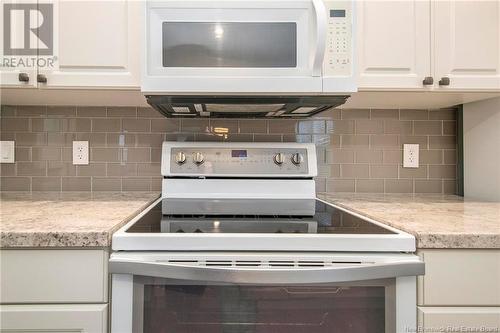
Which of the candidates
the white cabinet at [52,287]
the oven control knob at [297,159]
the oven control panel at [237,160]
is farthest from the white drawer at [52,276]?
the oven control knob at [297,159]

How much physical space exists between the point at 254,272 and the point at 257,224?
0.20 metres

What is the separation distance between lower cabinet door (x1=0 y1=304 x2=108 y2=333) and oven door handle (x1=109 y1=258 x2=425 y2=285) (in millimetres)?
128

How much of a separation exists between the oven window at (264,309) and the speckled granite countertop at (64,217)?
20cm

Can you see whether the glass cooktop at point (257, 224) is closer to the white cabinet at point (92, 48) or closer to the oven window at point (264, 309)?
the oven window at point (264, 309)

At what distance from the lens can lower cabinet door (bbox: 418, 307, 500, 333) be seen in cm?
84

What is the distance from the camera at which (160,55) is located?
1.12 metres

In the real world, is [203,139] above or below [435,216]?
above

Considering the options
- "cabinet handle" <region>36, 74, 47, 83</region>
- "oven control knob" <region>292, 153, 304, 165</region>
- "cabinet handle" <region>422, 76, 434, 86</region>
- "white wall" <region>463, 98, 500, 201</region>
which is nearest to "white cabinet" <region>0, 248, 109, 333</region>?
"cabinet handle" <region>36, 74, 47, 83</region>

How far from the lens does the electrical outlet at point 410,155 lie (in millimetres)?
1623

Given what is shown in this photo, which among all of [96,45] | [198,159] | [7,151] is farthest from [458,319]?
[7,151]

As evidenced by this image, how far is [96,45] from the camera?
1243mm

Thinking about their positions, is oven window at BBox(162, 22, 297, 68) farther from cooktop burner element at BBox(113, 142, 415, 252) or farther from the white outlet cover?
the white outlet cover

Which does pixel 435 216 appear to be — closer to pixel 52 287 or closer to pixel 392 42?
pixel 392 42

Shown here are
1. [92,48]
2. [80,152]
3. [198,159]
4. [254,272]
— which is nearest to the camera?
[254,272]
